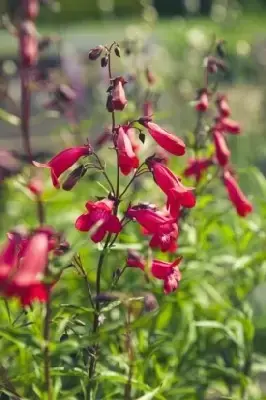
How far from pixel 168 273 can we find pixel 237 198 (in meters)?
0.90

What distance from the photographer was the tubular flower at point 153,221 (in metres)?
2.70

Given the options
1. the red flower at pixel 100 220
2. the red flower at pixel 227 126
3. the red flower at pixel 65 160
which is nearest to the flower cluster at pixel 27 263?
the red flower at pixel 100 220

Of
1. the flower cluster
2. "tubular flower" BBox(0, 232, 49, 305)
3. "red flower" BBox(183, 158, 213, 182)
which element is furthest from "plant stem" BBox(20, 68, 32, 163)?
"tubular flower" BBox(0, 232, 49, 305)

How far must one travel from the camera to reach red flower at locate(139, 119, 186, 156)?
9.13 ft

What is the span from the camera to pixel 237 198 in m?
3.60

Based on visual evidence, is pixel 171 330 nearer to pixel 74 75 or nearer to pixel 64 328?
pixel 64 328

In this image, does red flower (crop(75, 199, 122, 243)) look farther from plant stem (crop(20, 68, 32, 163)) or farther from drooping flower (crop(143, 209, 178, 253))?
plant stem (crop(20, 68, 32, 163))

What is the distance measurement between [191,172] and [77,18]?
23.5 meters

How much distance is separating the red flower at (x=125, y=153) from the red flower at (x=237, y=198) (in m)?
0.92

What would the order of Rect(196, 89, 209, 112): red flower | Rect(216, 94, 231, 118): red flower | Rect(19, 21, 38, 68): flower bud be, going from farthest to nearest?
Rect(19, 21, 38, 68): flower bud → Rect(216, 94, 231, 118): red flower → Rect(196, 89, 209, 112): red flower

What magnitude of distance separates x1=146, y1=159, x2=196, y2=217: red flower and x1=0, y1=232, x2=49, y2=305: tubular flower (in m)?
0.52

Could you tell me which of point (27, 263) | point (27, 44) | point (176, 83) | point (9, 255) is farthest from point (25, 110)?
point (176, 83)

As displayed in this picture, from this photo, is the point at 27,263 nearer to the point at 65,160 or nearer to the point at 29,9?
the point at 65,160

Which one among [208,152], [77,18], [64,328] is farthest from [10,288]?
[77,18]
